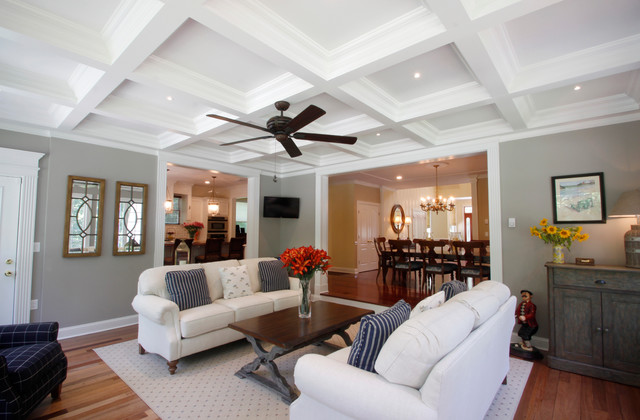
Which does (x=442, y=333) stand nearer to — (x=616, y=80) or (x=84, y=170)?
(x=616, y=80)

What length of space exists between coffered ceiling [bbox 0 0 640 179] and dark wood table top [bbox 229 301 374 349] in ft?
7.28

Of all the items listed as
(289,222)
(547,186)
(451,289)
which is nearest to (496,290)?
(451,289)

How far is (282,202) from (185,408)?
14.8ft

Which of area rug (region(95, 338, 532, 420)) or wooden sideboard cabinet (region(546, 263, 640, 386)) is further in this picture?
wooden sideboard cabinet (region(546, 263, 640, 386))

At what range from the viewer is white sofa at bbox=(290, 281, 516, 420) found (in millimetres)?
1346

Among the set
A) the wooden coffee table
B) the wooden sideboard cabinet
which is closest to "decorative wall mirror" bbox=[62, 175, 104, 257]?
the wooden coffee table

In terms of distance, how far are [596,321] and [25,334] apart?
16.5 ft

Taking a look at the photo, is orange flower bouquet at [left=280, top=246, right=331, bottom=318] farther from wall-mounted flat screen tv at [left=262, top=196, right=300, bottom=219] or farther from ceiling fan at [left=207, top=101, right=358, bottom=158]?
wall-mounted flat screen tv at [left=262, top=196, right=300, bottom=219]

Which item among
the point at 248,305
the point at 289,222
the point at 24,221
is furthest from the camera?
the point at 289,222

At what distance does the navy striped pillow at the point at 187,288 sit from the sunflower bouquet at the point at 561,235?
392 cm

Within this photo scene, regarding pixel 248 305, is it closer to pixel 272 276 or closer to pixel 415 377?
pixel 272 276

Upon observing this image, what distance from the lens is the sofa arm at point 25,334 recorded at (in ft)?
7.84

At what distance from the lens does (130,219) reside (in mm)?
4605

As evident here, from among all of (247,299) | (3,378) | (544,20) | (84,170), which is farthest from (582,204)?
(84,170)
